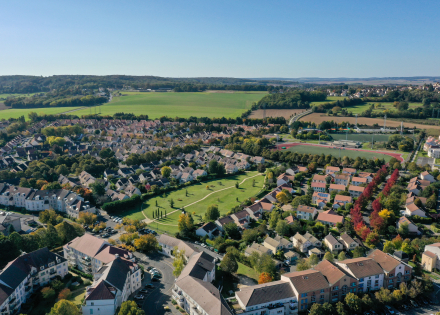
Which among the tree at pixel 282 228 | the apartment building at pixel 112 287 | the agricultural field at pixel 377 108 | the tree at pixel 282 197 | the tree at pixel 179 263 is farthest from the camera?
the agricultural field at pixel 377 108

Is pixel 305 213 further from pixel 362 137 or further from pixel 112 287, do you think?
pixel 362 137

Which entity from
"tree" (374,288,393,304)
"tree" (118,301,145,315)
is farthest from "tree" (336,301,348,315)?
"tree" (118,301,145,315)

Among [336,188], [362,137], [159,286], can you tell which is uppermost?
[362,137]

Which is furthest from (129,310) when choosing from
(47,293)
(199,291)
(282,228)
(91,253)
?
(282,228)

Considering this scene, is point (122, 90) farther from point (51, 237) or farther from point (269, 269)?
point (269, 269)

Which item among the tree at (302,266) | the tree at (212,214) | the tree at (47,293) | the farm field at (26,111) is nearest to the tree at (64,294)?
the tree at (47,293)

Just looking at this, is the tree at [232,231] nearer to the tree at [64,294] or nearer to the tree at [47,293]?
the tree at [64,294]
